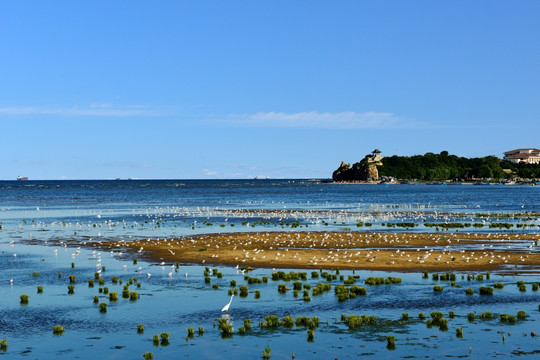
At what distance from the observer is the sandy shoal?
157 feet

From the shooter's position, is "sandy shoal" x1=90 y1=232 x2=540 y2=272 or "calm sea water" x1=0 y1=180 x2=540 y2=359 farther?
"sandy shoal" x1=90 y1=232 x2=540 y2=272

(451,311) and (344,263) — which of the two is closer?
(451,311)

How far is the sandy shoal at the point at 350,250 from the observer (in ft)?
157

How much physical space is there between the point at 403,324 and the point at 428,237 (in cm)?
3848

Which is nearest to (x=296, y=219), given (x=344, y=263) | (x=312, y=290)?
(x=344, y=263)

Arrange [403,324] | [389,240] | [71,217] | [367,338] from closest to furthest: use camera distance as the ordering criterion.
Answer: [367,338] → [403,324] → [389,240] → [71,217]

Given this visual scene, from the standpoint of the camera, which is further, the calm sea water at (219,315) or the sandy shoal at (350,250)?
the sandy shoal at (350,250)

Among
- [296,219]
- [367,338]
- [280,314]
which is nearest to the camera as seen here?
[367,338]

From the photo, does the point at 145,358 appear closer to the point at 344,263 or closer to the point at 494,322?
the point at 494,322

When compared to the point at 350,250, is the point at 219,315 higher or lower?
lower

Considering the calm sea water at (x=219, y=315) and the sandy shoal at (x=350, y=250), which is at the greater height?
the sandy shoal at (x=350, y=250)

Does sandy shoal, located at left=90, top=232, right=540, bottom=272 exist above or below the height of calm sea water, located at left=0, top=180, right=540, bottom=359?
above

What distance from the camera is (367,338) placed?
2770 centimetres

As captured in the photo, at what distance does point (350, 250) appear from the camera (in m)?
55.7
